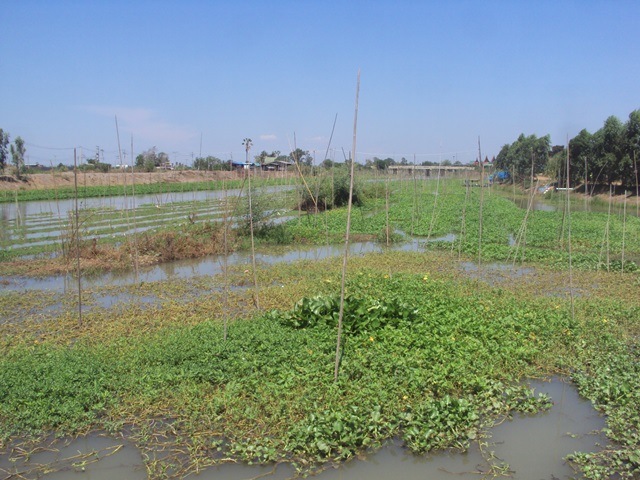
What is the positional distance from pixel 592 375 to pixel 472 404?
5.86 feet

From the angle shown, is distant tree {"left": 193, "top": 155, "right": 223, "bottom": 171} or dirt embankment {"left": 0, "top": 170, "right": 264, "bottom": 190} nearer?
distant tree {"left": 193, "top": 155, "right": 223, "bottom": 171}

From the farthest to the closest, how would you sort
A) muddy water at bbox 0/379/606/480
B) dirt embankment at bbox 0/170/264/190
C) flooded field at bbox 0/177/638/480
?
dirt embankment at bbox 0/170/264/190 < flooded field at bbox 0/177/638/480 < muddy water at bbox 0/379/606/480

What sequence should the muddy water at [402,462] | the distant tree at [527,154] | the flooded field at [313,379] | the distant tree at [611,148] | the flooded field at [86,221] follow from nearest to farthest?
the muddy water at [402,462] → the flooded field at [313,379] → the flooded field at [86,221] → the distant tree at [611,148] → the distant tree at [527,154]

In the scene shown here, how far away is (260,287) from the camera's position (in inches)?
380

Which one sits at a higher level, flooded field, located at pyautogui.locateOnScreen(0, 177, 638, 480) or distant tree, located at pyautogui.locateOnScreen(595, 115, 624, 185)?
distant tree, located at pyautogui.locateOnScreen(595, 115, 624, 185)

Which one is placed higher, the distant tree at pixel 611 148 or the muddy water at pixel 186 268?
the distant tree at pixel 611 148

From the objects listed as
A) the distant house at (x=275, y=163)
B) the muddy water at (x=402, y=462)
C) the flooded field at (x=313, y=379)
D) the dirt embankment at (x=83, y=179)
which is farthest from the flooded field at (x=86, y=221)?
the muddy water at (x=402, y=462)

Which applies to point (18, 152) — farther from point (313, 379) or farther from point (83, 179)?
point (313, 379)

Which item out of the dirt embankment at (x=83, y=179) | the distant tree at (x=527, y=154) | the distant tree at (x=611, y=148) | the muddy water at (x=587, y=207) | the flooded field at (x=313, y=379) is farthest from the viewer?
the distant tree at (x=527, y=154)

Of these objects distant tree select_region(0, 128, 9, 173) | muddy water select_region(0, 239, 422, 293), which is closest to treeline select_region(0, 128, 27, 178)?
distant tree select_region(0, 128, 9, 173)

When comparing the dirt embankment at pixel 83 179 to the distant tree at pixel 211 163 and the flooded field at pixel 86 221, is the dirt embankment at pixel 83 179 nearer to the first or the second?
the distant tree at pixel 211 163

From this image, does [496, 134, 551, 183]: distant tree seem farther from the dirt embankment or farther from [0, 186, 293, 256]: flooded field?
[0, 186, 293, 256]: flooded field

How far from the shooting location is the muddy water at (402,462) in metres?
4.03

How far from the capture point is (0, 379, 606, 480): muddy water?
403 cm
